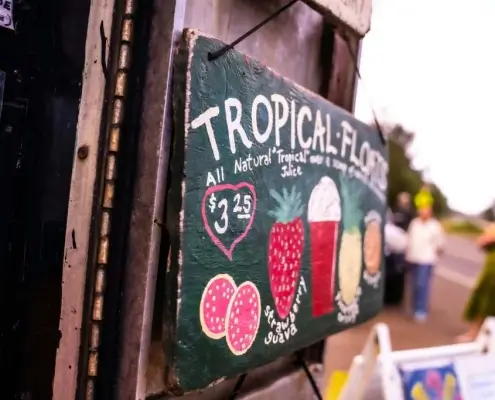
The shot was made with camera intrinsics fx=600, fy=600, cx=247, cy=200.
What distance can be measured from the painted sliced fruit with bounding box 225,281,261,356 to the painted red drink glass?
1.29 feet

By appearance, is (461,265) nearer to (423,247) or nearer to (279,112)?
(423,247)

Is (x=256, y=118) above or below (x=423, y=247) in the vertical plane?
above

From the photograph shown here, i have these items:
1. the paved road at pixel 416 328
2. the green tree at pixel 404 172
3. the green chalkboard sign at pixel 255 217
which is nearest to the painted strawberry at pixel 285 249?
the green chalkboard sign at pixel 255 217

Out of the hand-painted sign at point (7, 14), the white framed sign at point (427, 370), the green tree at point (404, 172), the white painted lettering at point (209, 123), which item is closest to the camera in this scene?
the hand-painted sign at point (7, 14)

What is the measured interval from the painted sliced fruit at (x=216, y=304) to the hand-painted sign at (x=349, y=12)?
98 centimetres

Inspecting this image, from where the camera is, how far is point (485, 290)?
5219mm

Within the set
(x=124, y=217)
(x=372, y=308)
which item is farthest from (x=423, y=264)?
(x=124, y=217)

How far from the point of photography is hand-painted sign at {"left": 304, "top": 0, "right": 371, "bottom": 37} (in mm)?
2077

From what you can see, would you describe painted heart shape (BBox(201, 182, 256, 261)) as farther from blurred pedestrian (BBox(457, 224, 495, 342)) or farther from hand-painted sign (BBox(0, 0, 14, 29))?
blurred pedestrian (BBox(457, 224, 495, 342))

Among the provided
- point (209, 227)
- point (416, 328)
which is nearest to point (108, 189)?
point (209, 227)

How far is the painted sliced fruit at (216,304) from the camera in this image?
1562mm

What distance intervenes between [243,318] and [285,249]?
1.02 feet

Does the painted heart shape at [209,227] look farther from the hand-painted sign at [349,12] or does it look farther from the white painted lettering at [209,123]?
the hand-painted sign at [349,12]

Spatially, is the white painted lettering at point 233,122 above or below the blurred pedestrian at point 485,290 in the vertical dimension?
above
